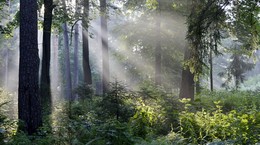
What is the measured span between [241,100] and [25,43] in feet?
35.6

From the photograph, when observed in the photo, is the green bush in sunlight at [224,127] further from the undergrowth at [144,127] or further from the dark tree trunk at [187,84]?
the dark tree trunk at [187,84]

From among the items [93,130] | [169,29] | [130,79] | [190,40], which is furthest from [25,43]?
[130,79]

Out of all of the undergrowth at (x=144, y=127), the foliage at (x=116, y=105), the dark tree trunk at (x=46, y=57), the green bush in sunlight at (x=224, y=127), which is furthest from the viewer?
the dark tree trunk at (x=46, y=57)

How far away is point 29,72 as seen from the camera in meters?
8.40

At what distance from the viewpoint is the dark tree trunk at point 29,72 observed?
27.3 feet

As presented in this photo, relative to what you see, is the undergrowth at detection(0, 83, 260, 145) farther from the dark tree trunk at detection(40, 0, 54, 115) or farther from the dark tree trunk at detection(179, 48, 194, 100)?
the dark tree trunk at detection(40, 0, 54, 115)

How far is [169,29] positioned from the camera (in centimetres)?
2133

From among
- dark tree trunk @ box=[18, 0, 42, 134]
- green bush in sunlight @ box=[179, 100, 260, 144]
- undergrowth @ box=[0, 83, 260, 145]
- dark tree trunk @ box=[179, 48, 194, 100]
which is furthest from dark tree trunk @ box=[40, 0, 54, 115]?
green bush in sunlight @ box=[179, 100, 260, 144]

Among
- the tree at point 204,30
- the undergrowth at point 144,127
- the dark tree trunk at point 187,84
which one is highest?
the tree at point 204,30

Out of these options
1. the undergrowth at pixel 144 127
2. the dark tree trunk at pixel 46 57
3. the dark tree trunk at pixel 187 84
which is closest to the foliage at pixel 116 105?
the undergrowth at pixel 144 127

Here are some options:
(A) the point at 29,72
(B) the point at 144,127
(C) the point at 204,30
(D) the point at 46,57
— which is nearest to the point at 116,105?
(B) the point at 144,127

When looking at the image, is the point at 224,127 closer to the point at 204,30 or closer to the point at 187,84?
the point at 204,30

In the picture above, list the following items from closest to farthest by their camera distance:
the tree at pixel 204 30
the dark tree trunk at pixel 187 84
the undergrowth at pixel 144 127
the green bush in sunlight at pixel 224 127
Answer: the green bush in sunlight at pixel 224 127 → the undergrowth at pixel 144 127 → the tree at pixel 204 30 → the dark tree trunk at pixel 187 84

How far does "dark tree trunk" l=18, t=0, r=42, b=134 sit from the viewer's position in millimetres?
8312
